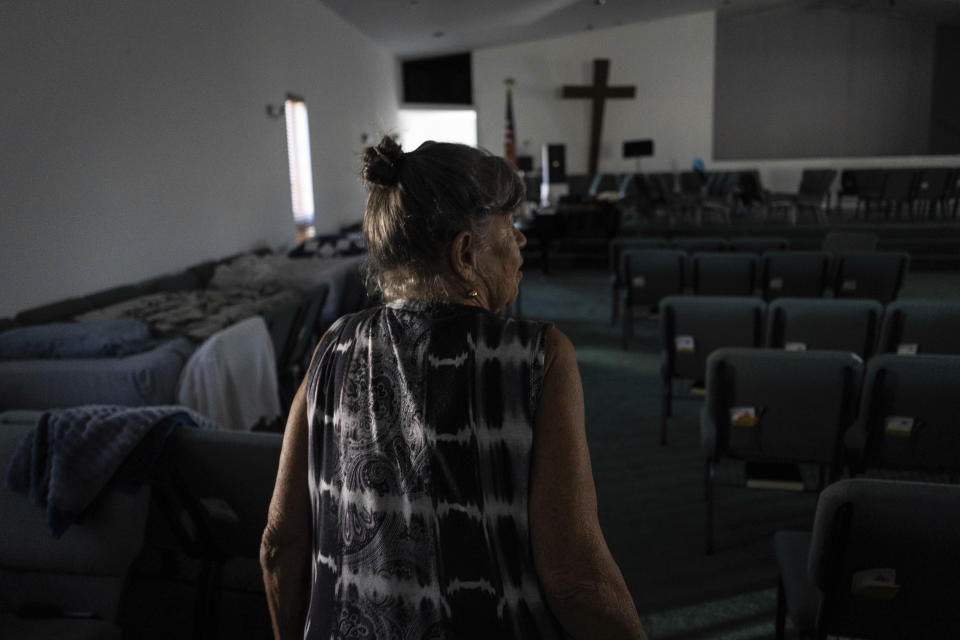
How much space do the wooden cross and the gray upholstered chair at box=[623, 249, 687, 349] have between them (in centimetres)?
1017

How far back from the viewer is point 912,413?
2426mm

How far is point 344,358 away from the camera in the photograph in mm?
1073

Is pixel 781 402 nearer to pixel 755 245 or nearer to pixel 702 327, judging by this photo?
pixel 702 327

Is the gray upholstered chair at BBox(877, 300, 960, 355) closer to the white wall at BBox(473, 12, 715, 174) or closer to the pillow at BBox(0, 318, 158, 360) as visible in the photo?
the pillow at BBox(0, 318, 158, 360)

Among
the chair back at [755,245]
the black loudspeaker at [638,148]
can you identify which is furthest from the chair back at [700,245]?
the black loudspeaker at [638,148]

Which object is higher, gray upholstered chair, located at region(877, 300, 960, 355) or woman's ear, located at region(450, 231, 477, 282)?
woman's ear, located at region(450, 231, 477, 282)

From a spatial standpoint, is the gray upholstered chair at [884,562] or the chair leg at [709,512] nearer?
the gray upholstered chair at [884,562]

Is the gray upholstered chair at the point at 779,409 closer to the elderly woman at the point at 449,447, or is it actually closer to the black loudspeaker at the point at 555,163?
the elderly woman at the point at 449,447

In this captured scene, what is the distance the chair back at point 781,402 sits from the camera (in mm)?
2488

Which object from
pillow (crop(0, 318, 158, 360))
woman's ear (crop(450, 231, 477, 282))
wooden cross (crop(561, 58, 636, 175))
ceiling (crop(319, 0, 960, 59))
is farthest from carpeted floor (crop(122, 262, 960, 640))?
wooden cross (crop(561, 58, 636, 175))

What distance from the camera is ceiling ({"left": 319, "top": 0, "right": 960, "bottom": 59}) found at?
1074 centimetres

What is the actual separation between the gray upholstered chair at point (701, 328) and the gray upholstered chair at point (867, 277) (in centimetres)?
194

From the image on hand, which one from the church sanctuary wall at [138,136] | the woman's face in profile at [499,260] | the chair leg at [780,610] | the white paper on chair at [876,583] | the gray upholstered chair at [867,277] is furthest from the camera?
the gray upholstered chair at [867,277]

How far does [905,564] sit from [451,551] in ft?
3.34
